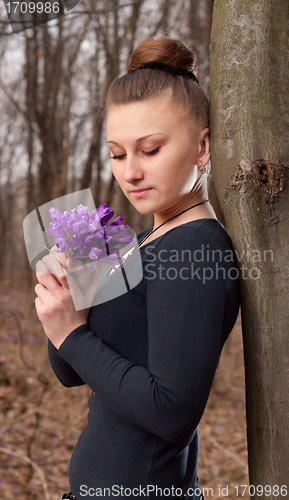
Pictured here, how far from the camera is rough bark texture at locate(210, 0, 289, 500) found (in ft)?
3.56

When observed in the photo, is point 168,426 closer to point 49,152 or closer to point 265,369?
point 265,369

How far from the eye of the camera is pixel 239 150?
1.12 metres

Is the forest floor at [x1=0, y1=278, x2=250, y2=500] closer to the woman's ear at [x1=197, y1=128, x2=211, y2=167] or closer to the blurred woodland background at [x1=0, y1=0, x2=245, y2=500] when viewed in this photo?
the blurred woodland background at [x1=0, y1=0, x2=245, y2=500]

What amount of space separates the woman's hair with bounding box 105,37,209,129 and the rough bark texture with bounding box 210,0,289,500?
80 millimetres

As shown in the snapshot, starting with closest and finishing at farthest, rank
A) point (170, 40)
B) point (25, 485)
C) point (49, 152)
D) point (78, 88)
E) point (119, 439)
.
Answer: point (119, 439) < point (170, 40) < point (25, 485) < point (49, 152) < point (78, 88)

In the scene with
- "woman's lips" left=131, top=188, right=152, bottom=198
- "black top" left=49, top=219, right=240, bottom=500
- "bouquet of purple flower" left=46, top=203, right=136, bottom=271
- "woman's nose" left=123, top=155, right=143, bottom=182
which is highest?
"woman's nose" left=123, top=155, right=143, bottom=182

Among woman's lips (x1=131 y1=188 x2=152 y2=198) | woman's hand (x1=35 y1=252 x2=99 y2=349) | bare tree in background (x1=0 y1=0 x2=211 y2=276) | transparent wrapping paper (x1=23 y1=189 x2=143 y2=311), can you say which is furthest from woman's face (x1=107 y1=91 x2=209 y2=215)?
bare tree in background (x1=0 y1=0 x2=211 y2=276)

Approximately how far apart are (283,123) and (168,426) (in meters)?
0.89

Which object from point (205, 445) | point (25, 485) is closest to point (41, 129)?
point (25, 485)

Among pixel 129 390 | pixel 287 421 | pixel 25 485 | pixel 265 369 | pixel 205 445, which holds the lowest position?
pixel 205 445

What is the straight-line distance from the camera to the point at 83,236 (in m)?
1.06

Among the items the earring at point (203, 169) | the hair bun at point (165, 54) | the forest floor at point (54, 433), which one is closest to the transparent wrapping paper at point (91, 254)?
the earring at point (203, 169)

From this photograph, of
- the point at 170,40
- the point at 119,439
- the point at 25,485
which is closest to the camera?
the point at 119,439

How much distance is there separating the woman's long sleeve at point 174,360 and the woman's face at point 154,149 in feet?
0.66
